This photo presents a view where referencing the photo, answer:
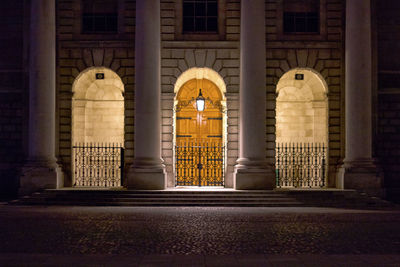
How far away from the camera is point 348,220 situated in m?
16.6

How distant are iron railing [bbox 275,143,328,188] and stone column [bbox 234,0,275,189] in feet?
9.49

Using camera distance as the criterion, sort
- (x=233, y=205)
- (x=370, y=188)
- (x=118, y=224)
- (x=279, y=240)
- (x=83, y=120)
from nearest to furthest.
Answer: (x=279, y=240) → (x=118, y=224) → (x=233, y=205) → (x=370, y=188) → (x=83, y=120)

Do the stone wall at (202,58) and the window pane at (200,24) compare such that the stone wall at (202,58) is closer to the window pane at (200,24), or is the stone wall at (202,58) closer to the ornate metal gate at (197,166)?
the window pane at (200,24)

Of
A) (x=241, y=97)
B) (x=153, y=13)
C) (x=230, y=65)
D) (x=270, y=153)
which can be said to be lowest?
(x=270, y=153)

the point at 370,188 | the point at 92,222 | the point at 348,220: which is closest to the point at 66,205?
the point at 92,222

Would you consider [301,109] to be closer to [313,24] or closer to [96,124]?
[313,24]

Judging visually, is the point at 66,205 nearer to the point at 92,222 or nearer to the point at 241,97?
the point at 92,222

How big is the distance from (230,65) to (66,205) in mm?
10777

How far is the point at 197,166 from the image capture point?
91.4 ft

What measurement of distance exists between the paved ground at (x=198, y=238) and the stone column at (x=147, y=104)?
15.6ft

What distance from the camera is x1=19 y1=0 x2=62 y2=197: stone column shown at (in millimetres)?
24516

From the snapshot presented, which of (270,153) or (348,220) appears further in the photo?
(270,153)

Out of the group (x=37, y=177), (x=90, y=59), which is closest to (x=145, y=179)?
(x=37, y=177)

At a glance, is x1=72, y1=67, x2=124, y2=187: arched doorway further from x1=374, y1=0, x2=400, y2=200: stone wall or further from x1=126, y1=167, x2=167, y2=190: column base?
x1=374, y1=0, x2=400, y2=200: stone wall
